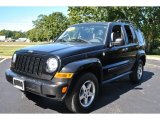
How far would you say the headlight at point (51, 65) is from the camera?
459cm

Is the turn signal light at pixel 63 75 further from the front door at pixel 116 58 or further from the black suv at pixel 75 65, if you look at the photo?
the front door at pixel 116 58

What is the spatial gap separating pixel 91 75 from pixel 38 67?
113cm

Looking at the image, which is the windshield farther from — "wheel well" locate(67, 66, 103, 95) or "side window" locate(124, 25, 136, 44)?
"side window" locate(124, 25, 136, 44)

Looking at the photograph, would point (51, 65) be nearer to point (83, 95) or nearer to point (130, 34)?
point (83, 95)

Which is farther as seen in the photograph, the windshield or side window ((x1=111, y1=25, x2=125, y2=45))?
side window ((x1=111, y1=25, x2=125, y2=45))

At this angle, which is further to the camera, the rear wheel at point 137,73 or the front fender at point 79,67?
the rear wheel at point 137,73

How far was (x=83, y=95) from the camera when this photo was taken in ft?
16.8

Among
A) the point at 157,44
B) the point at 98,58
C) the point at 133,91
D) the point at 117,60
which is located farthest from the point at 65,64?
the point at 157,44

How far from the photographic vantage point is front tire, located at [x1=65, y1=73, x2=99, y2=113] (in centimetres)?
479

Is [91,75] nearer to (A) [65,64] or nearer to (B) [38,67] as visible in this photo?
(A) [65,64]

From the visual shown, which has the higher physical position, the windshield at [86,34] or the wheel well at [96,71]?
the windshield at [86,34]

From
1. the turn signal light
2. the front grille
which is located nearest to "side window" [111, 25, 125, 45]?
the turn signal light

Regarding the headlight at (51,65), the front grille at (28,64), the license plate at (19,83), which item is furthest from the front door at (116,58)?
the license plate at (19,83)

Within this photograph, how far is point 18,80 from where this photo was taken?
197 inches
